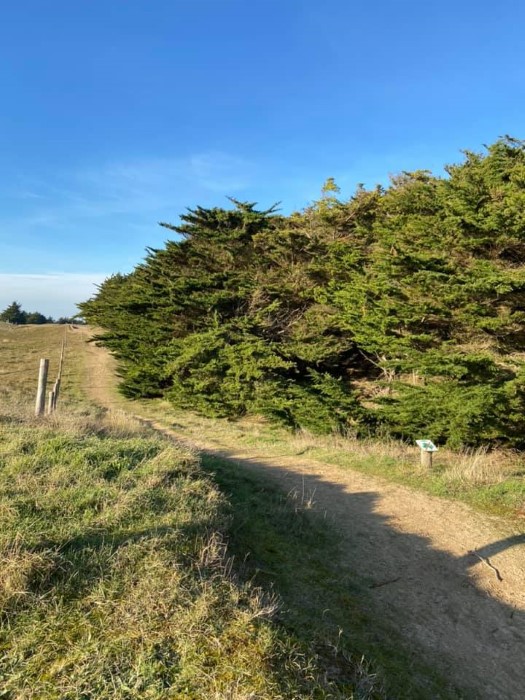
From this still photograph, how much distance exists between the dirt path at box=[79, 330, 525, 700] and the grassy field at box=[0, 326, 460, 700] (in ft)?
1.28

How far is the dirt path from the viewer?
13.5ft

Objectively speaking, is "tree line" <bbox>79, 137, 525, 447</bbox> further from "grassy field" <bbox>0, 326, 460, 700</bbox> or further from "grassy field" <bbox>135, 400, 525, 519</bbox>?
"grassy field" <bbox>0, 326, 460, 700</bbox>

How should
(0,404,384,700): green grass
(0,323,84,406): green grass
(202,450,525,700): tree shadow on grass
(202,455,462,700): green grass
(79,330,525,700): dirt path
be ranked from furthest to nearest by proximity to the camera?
(0,323,84,406): green grass, (79,330,525,700): dirt path, (202,450,525,700): tree shadow on grass, (202,455,462,700): green grass, (0,404,384,700): green grass

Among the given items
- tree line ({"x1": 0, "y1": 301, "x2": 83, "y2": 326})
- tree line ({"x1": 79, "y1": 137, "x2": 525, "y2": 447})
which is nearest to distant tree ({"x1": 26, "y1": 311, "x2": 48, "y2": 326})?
tree line ({"x1": 0, "y1": 301, "x2": 83, "y2": 326})

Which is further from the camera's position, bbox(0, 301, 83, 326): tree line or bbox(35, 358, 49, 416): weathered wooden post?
bbox(0, 301, 83, 326): tree line

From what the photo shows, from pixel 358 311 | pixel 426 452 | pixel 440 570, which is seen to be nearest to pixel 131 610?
pixel 440 570

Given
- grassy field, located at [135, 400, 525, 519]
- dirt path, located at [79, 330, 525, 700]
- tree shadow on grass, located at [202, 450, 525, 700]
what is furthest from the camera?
grassy field, located at [135, 400, 525, 519]

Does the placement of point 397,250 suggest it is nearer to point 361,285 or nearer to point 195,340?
point 361,285

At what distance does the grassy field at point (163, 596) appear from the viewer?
238cm

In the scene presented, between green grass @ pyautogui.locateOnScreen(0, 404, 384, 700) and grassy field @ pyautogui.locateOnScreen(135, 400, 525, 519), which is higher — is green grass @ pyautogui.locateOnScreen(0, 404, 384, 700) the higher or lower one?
the higher one

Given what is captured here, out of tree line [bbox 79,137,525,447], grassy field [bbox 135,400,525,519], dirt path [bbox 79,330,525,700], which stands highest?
tree line [bbox 79,137,525,447]

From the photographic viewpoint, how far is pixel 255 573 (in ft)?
13.6

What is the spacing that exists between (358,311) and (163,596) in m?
13.9

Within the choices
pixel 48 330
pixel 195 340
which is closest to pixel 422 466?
pixel 195 340
